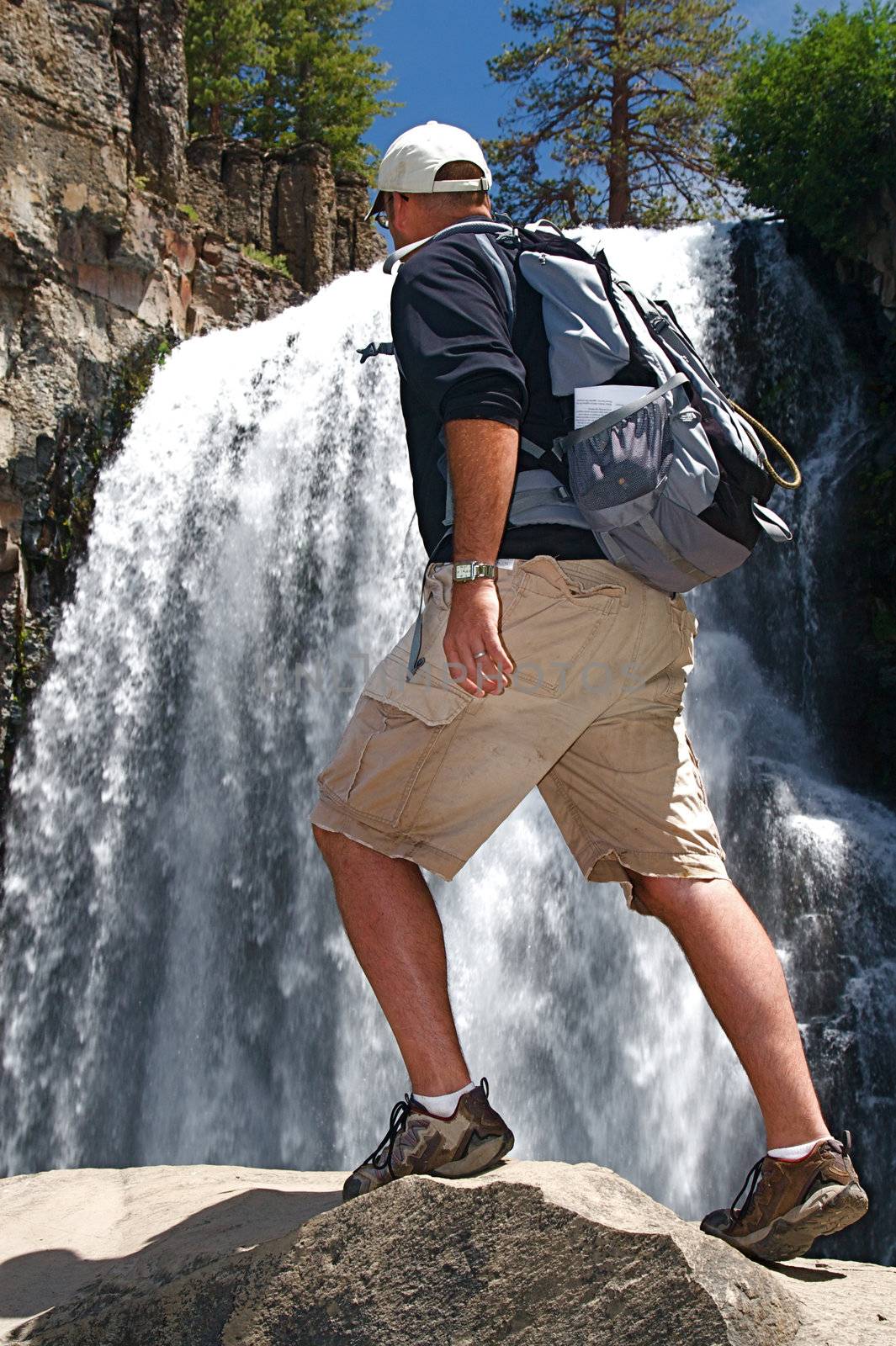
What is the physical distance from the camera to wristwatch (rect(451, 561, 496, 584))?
2.05m

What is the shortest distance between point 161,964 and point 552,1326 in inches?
246

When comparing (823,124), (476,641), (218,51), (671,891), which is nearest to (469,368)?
(476,641)

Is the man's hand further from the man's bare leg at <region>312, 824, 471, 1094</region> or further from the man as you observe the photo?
the man's bare leg at <region>312, 824, 471, 1094</region>

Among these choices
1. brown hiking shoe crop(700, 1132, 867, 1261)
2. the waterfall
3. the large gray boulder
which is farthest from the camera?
the waterfall

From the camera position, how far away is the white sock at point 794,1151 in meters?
2.01

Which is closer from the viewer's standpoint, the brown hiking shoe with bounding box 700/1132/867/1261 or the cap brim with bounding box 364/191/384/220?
the brown hiking shoe with bounding box 700/1132/867/1261

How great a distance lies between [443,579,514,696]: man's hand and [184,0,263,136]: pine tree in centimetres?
1951

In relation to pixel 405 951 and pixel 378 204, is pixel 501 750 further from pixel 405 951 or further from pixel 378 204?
pixel 378 204

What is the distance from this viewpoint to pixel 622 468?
2111 mm

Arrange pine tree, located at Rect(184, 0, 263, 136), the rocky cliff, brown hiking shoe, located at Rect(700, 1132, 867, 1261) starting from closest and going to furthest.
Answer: brown hiking shoe, located at Rect(700, 1132, 867, 1261) < the rocky cliff < pine tree, located at Rect(184, 0, 263, 136)

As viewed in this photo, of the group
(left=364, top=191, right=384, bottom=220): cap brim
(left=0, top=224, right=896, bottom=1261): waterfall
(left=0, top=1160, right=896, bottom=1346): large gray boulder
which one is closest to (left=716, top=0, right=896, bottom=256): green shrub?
(left=0, top=224, right=896, bottom=1261): waterfall

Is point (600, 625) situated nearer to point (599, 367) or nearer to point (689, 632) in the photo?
point (689, 632)

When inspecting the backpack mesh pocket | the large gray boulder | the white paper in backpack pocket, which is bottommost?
the large gray boulder

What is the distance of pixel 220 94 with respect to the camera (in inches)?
765
